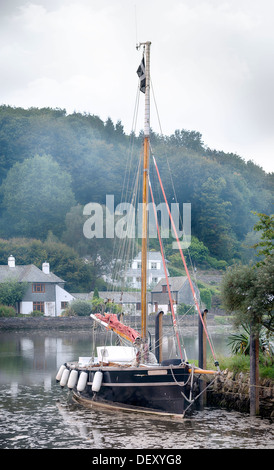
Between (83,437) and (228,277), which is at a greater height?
(228,277)

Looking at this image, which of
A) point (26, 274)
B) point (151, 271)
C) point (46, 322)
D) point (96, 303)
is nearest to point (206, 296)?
point (151, 271)

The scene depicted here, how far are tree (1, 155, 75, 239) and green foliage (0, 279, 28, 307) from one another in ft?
134

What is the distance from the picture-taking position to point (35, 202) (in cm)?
12206

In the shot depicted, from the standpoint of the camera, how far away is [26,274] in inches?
3297

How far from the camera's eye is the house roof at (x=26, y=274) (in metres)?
82.5

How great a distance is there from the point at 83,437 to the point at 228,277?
25.3 ft

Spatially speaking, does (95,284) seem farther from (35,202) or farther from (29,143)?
(29,143)

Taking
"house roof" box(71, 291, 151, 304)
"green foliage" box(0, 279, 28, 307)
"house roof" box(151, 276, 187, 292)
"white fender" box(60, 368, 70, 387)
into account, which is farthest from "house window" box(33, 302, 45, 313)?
"white fender" box(60, 368, 70, 387)

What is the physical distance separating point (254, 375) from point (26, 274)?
210 ft

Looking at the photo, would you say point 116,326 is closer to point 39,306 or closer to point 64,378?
point 64,378

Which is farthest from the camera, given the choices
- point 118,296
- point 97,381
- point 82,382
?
point 118,296

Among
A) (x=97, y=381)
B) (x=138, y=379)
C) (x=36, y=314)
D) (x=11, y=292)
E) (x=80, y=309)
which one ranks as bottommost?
(x=97, y=381)

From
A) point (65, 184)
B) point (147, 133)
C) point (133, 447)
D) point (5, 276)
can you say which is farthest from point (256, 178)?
point (133, 447)

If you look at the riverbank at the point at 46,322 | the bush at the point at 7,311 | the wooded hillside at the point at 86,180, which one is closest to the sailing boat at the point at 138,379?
the riverbank at the point at 46,322
